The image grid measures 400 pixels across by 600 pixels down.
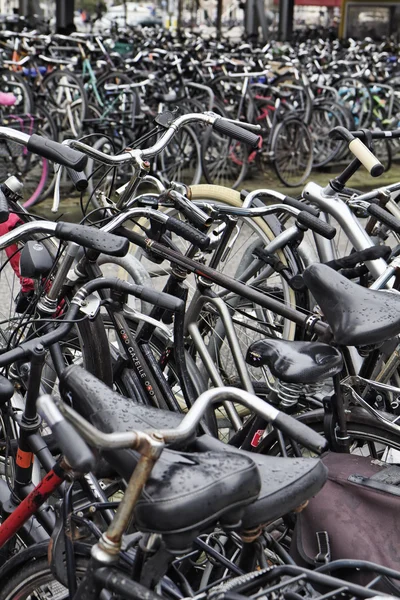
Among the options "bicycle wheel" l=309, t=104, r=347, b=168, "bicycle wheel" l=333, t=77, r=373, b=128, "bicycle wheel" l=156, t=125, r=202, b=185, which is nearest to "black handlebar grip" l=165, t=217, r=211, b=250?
"bicycle wheel" l=156, t=125, r=202, b=185

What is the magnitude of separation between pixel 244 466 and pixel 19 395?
1.29 m

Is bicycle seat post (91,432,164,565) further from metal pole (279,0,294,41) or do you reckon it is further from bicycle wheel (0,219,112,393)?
metal pole (279,0,294,41)

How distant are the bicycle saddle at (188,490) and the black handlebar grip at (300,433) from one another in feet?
0.43

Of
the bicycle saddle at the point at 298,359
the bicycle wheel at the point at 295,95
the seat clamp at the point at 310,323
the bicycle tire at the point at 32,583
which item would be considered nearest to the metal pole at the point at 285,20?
the bicycle wheel at the point at 295,95

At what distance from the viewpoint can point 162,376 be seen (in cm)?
318

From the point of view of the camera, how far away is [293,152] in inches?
385

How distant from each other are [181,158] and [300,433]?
23.3 feet

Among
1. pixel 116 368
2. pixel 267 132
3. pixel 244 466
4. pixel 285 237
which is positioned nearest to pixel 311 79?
pixel 267 132

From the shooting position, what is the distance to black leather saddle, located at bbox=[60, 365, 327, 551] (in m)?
1.75

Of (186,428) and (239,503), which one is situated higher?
(186,428)

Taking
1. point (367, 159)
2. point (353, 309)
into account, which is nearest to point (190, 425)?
point (353, 309)

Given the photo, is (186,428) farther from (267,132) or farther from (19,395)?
(267,132)

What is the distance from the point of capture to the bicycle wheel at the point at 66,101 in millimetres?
8766

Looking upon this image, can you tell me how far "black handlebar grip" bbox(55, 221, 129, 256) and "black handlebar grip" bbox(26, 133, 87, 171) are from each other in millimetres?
300
